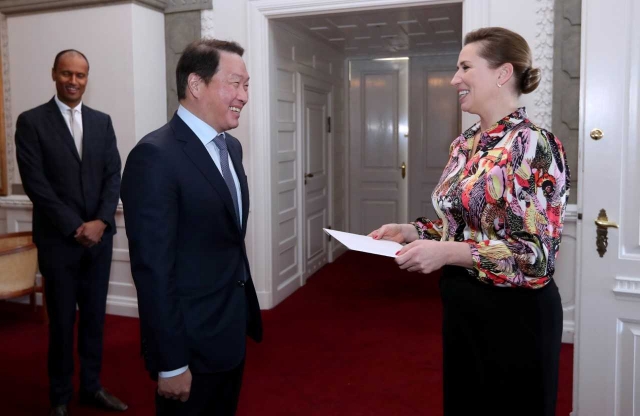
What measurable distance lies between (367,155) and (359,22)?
2482 millimetres

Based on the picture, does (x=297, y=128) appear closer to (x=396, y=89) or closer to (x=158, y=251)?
(x=396, y=89)

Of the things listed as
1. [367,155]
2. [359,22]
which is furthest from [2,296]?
[367,155]

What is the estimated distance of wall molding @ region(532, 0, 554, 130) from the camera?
383 centimetres

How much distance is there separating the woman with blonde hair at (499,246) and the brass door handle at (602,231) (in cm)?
83

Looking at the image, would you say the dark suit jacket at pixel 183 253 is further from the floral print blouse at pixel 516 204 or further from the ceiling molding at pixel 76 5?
the ceiling molding at pixel 76 5

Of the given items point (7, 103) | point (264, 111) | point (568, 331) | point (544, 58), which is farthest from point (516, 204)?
point (7, 103)

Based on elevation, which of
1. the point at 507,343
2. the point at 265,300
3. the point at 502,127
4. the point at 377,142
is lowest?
the point at 265,300

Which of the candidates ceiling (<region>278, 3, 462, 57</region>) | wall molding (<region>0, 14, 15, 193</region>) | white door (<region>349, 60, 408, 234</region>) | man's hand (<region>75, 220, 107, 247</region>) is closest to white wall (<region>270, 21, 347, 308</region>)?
ceiling (<region>278, 3, 462, 57</region>)

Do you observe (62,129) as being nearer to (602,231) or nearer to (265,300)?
(265,300)

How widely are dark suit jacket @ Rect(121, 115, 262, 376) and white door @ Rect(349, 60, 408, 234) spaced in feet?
19.4

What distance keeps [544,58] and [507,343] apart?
9.22 ft

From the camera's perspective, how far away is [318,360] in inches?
150

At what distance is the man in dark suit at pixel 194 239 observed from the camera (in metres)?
1.54

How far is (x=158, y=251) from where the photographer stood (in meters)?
1.53
